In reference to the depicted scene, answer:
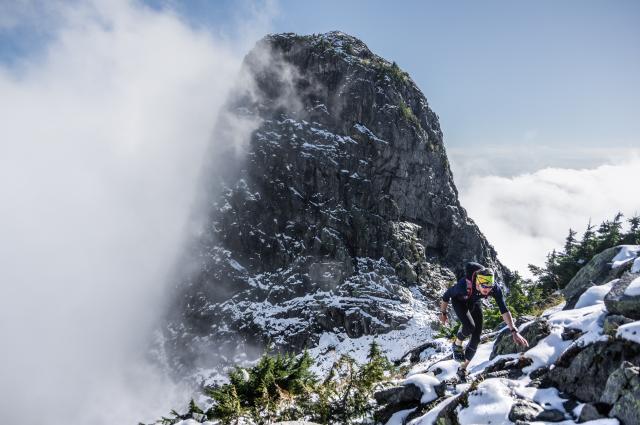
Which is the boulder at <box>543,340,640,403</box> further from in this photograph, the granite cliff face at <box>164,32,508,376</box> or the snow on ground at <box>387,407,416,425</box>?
the granite cliff face at <box>164,32,508,376</box>

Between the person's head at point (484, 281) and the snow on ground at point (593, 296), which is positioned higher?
the person's head at point (484, 281)

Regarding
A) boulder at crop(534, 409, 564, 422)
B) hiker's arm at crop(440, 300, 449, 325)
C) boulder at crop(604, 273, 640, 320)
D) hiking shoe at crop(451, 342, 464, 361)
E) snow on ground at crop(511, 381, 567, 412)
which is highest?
hiker's arm at crop(440, 300, 449, 325)

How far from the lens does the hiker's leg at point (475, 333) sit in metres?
7.59

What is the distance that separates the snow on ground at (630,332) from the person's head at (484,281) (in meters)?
2.28

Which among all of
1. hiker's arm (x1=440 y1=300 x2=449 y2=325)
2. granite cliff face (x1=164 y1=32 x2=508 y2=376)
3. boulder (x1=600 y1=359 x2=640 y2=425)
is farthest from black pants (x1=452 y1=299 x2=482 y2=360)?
granite cliff face (x1=164 y1=32 x2=508 y2=376)

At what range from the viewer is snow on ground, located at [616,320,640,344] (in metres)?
5.25

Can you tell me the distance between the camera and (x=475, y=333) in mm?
7840

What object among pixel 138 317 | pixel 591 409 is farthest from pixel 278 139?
pixel 591 409

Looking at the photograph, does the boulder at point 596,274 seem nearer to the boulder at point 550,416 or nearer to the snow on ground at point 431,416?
the boulder at point 550,416

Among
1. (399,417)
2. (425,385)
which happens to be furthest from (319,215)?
(399,417)

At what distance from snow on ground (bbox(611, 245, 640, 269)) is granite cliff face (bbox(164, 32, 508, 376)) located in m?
57.5

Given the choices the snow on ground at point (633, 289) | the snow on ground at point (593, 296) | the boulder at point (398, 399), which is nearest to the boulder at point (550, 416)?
the boulder at point (398, 399)

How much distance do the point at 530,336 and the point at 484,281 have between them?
4.63ft

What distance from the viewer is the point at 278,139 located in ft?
296
